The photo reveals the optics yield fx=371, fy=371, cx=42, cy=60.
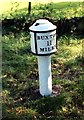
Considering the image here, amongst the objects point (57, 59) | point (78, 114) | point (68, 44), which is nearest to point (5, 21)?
point (68, 44)

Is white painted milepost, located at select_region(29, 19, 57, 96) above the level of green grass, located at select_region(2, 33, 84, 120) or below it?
above

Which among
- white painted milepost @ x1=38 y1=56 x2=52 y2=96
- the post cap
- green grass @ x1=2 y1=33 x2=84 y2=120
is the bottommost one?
green grass @ x1=2 y1=33 x2=84 y2=120

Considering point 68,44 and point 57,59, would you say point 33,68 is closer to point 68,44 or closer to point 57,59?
point 57,59

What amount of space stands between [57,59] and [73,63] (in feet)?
1.27

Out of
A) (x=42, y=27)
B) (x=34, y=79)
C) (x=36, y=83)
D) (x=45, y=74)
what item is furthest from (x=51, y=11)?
(x=42, y=27)

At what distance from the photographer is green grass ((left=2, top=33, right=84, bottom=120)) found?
488cm

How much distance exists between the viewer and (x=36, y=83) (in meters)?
5.81

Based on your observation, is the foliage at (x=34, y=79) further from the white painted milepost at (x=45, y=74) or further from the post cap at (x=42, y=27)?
the post cap at (x=42, y=27)

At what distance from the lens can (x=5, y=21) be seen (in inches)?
362

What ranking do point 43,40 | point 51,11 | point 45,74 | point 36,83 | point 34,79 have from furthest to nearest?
point 51,11, point 34,79, point 36,83, point 45,74, point 43,40

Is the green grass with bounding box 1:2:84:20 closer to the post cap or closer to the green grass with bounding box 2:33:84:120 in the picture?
the green grass with bounding box 2:33:84:120

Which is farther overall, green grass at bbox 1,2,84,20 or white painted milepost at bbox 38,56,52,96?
green grass at bbox 1,2,84,20

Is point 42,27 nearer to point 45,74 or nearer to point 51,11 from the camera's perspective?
point 45,74

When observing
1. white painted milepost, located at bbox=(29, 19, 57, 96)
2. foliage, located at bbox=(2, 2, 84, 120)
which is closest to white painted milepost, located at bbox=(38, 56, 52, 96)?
white painted milepost, located at bbox=(29, 19, 57, 96)
